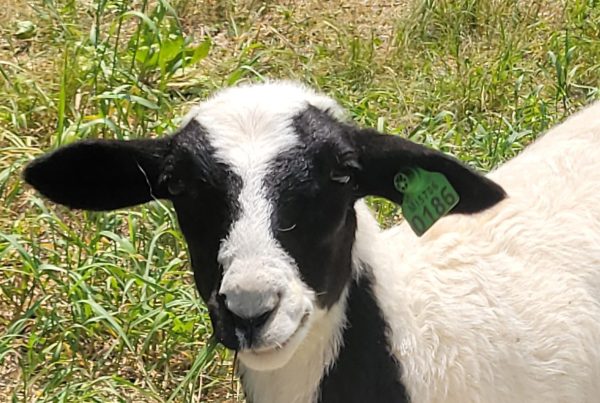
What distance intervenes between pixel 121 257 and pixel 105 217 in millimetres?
264

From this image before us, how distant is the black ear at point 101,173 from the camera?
340 cm

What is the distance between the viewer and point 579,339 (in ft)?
12.0

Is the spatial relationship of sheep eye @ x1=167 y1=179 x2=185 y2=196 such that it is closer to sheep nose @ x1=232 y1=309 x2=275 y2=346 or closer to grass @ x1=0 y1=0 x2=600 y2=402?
sheep nose @ x1=232 y1=309 x2=275 y2=346

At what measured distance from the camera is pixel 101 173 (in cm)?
349

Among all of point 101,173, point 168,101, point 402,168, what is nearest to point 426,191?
point 402,168

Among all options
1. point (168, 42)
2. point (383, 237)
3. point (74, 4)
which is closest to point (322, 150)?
point (383, 237)

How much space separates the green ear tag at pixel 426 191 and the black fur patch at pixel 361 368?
0.96 feet

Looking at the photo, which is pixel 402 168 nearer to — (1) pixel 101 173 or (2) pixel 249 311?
(2) pixel 249 311

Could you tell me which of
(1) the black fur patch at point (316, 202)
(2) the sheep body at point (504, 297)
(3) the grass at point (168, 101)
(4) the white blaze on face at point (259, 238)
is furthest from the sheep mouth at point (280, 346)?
(3) the grass at point (168, 101)

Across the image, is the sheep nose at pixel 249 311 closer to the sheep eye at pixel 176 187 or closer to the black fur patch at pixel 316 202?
the black fur patch at pixel 316 202

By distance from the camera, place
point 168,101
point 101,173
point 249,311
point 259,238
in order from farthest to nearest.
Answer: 1. point 168,101
2. point 101,173
3. point 259,238
4. point 249,311

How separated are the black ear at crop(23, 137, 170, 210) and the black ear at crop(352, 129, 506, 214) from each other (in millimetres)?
539

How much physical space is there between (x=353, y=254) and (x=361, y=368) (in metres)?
0.31

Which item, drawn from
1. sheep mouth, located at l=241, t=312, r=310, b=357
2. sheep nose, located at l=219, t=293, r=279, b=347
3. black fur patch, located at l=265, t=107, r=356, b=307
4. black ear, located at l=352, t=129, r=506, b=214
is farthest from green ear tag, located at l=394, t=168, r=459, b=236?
sheep nose, located at l=219, t=293, r=279, b=347
